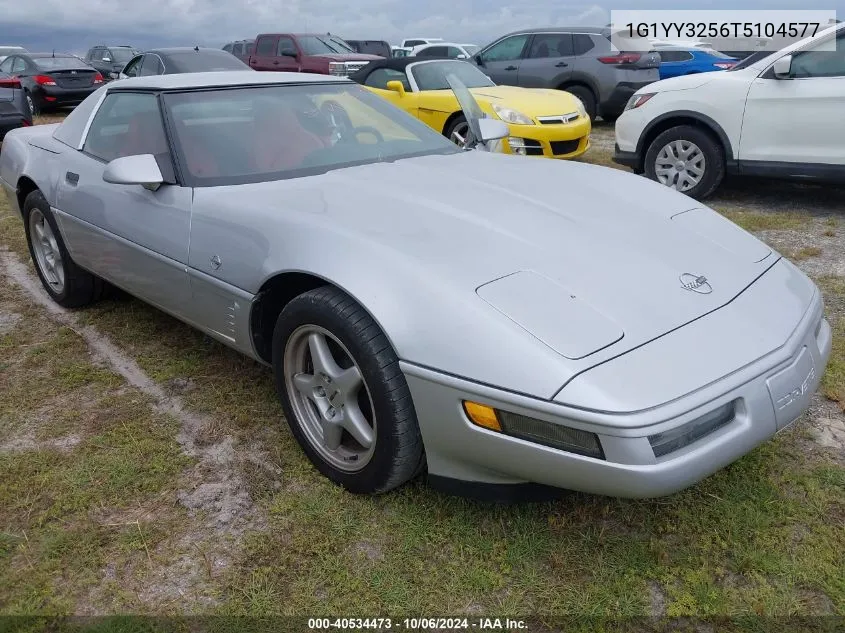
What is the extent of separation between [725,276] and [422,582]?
4.32 ft

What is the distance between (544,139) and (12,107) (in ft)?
25.0

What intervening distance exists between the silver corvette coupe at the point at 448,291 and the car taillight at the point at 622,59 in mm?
8188

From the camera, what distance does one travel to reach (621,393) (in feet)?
5.61

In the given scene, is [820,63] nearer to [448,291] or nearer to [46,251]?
[448,291]

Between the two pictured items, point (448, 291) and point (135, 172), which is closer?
point (448, 291)

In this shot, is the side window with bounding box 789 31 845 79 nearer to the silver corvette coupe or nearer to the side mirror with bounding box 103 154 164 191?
the silver corvette coupe

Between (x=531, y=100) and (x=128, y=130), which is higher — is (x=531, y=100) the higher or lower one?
the lower one

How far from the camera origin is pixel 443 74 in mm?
8070

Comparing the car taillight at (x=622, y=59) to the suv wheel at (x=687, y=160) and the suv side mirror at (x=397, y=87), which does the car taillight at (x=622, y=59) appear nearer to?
the suv side mirror at (x=397, y=87)

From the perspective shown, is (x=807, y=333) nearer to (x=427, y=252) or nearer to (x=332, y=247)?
(x=427, y=252)

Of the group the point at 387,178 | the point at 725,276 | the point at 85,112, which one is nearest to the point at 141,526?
the point at 387,178

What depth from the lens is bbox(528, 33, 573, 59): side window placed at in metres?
10.9

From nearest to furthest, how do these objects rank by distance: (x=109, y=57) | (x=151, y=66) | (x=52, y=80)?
(x=151, y=66)
(x=52, y=80)
(x=109, y=57)

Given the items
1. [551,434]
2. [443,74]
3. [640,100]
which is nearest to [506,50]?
[443,74]
